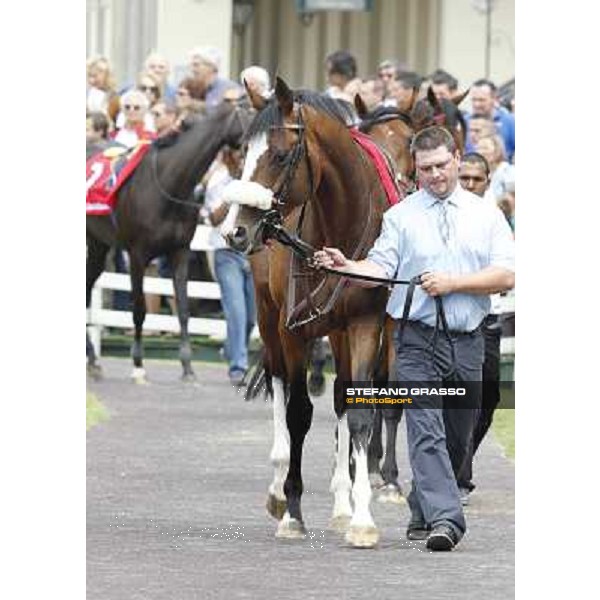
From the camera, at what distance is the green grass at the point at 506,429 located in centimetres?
1680

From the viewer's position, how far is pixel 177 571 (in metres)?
11.2

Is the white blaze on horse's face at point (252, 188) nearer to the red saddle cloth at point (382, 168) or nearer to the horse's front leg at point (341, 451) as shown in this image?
the red saddle cloth at point (382, 168)

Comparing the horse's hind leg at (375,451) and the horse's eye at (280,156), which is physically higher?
the horse's eye at (280,156)

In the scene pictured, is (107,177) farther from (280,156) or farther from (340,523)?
(280,156)

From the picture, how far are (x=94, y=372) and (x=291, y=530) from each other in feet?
29.5

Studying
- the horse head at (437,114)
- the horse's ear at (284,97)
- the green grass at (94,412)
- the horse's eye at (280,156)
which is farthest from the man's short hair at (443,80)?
the horse's eye at (280,156)

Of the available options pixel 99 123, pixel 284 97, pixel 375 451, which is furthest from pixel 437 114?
pixel 99 123

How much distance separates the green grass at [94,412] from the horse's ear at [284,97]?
5757 millimetres

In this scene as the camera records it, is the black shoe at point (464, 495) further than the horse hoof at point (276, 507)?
Yes

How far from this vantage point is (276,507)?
42.2 feet

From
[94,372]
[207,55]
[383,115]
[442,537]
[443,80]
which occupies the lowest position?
[94,372]

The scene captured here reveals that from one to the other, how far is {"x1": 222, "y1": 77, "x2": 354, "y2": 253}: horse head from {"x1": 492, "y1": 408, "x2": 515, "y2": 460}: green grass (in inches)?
179
